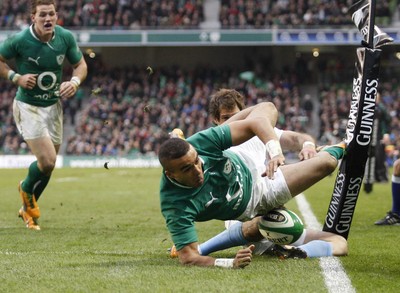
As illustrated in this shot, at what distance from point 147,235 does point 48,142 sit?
1734mm

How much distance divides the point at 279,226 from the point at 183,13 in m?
34.5

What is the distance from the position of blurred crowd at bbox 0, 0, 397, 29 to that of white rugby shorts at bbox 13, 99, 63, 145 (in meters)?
29.2

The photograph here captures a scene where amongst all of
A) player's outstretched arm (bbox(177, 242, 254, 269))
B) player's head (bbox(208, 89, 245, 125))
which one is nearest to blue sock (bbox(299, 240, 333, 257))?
player's outstretched arm (bbox(177, 242, 254, 269))

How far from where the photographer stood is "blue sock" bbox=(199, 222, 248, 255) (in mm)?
6926

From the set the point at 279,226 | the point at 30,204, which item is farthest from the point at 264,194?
the point at 30,204

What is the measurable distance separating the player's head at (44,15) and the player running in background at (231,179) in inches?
138

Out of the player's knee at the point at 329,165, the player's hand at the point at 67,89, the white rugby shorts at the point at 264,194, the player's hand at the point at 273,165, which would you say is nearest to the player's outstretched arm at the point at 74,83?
the player's hand at the point at 67,89

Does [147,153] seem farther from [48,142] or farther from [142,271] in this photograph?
[142,271]

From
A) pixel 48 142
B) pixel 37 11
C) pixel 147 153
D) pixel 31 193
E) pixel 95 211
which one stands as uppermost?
pixel 37 11

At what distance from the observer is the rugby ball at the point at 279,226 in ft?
21.6

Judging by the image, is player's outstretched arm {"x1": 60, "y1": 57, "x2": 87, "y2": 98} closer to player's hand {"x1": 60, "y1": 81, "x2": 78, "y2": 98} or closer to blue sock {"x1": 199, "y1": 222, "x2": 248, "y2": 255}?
player's hand {"x1": 60, "y1": 81, "x2": 78, "y2": 98}

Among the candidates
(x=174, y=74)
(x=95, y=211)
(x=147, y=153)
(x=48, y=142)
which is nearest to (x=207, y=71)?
(x=174, y=74)

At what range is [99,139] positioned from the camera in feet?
115

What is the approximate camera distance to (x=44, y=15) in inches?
372
